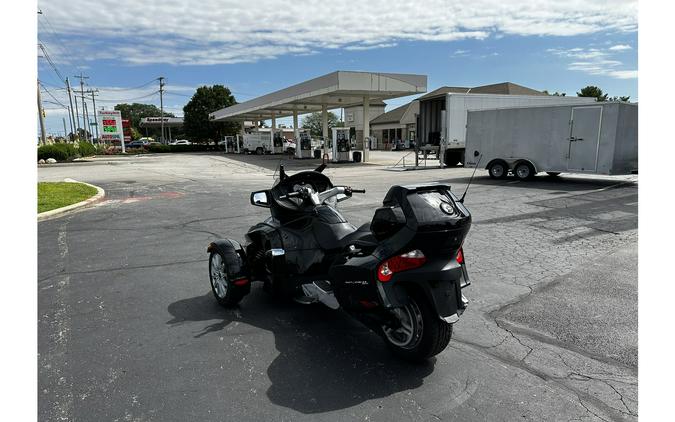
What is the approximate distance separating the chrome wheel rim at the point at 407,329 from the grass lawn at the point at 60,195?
1025 cm

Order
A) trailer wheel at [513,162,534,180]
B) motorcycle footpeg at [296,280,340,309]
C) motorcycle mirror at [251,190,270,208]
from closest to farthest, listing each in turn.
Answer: motorcycle footpeg at [296,280,340,309] < motorcycle mirror at [251,190,270,208] < trailer wheel at [513,162,534,180]

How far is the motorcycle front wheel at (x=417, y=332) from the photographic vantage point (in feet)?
9.91

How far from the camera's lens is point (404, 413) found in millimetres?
2711

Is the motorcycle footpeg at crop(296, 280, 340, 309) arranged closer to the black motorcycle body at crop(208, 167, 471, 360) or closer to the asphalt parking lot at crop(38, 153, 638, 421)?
the black motorcycle body at crop(208, 167, 471, 360)

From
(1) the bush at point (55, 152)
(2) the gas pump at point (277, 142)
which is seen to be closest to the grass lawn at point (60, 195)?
(1) the bush at point (55, 152)

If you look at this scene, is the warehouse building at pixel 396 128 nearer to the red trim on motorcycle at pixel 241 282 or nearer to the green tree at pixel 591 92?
the green tree at pixel 591 92

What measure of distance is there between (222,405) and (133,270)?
3.69 meters

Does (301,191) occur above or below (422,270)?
above

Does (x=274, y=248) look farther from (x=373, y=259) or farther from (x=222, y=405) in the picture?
(x=222, y=405)

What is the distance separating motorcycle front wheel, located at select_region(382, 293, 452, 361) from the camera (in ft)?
9.91

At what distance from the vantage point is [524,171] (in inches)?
663

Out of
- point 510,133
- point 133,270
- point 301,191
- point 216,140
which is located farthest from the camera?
point 216,140

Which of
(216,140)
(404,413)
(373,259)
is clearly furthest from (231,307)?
Answer: (216,140)

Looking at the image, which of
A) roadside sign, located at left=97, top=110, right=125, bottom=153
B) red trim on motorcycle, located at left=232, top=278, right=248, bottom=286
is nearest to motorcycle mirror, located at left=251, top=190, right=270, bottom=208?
red trim on motorcycle, located at left=232, top=278, right=248, bottom=286
